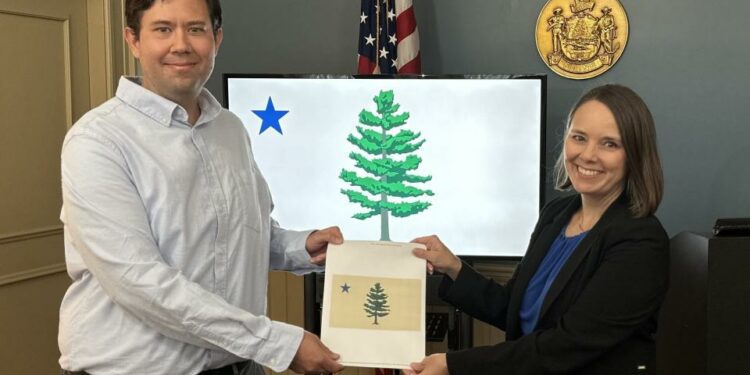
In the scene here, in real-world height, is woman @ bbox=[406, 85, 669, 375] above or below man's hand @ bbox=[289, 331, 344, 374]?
above

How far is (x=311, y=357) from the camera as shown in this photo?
1.80m

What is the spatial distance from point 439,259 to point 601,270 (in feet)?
1.63

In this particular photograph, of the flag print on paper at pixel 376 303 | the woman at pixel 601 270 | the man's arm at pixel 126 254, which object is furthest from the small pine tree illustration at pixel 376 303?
the man's arm at pixel 126 254

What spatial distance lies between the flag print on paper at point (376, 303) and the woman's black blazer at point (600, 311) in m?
0.18

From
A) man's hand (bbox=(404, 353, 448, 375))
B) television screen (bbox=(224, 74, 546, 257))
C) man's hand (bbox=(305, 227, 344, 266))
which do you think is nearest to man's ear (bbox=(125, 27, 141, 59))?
man's hand (bbox=(305, 227, 344, 266))

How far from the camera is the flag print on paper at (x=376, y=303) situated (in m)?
2.03

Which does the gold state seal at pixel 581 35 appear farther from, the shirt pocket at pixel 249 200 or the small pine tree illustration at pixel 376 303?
the shirt pocket at pixel 249 200

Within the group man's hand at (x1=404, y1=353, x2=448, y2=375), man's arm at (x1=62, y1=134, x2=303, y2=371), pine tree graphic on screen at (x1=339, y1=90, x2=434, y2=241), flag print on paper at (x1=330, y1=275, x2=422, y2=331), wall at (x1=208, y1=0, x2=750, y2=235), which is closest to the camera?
man's arm at (x1=62, y1=134, x2=303, y2=371)

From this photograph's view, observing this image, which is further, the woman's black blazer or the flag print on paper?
the flag print on paper

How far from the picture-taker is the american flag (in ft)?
11.5

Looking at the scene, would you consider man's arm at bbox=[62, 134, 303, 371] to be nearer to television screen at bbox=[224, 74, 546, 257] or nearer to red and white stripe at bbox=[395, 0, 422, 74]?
television screen at bbox=[224, 74, 546, 257]

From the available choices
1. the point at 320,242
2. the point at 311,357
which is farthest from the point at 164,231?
the point at 320,242

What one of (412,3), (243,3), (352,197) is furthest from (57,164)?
(412,3)

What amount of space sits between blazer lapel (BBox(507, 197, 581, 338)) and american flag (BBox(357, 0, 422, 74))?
1.58m
